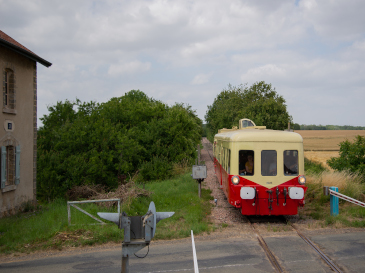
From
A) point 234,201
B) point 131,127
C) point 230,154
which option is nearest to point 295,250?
point 234,201

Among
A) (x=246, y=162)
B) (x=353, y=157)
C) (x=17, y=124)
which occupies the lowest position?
(x=353, y=157)

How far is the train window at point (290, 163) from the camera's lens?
401 inches

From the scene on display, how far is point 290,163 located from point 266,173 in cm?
78

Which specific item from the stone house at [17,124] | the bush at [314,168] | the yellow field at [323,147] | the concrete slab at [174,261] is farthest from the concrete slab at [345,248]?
the yellow field at [323,147]

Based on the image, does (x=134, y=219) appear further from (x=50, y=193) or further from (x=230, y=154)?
(x=50, y=193)

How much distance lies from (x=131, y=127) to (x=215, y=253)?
71.9 ft

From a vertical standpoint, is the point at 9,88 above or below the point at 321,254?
above

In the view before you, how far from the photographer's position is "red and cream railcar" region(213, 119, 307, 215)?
1001 cm

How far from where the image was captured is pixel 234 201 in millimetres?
10203

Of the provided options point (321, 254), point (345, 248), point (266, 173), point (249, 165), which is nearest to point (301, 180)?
point (266, 173)

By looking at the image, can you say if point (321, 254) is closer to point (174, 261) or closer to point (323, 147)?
point (174, 261)

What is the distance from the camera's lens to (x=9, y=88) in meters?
14.9

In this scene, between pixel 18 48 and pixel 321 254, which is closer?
pixel 321 254

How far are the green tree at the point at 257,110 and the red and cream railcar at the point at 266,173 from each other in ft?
90.3
